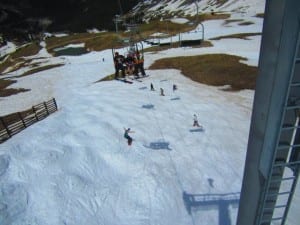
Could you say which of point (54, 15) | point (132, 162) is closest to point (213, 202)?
point (132, 162)

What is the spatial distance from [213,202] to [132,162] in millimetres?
4578

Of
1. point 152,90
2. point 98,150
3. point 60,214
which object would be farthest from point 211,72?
point 60,214

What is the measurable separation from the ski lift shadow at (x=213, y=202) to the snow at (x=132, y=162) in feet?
0.13

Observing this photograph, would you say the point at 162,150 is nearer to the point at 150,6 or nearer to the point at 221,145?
the point at 221,145

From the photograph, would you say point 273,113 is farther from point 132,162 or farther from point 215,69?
point 215,69

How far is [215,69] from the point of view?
27547 millimetres

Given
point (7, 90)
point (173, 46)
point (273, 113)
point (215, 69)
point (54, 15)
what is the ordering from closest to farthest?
point (273, 113) → point (215, 69) → point (7, 90) → point (173, 46) → point (54, 15)

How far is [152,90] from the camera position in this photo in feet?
74.8

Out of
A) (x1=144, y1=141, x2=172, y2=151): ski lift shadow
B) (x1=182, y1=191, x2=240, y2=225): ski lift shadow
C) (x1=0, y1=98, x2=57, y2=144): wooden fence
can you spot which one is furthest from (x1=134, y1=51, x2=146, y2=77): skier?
(x1=182, y1=191, x2=240, y2=225): ski lift shadow

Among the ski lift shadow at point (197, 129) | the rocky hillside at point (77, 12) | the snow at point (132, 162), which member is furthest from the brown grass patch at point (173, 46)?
the rocky hillside at point (77, 12)

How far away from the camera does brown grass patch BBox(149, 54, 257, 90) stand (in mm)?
23986

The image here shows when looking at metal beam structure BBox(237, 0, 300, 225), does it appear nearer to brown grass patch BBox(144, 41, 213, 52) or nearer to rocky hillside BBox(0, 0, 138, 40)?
brown grass patch BBox(144, 41, 213, 52)

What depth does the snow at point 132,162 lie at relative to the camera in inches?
409

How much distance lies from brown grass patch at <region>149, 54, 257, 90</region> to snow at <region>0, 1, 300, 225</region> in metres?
2.57
